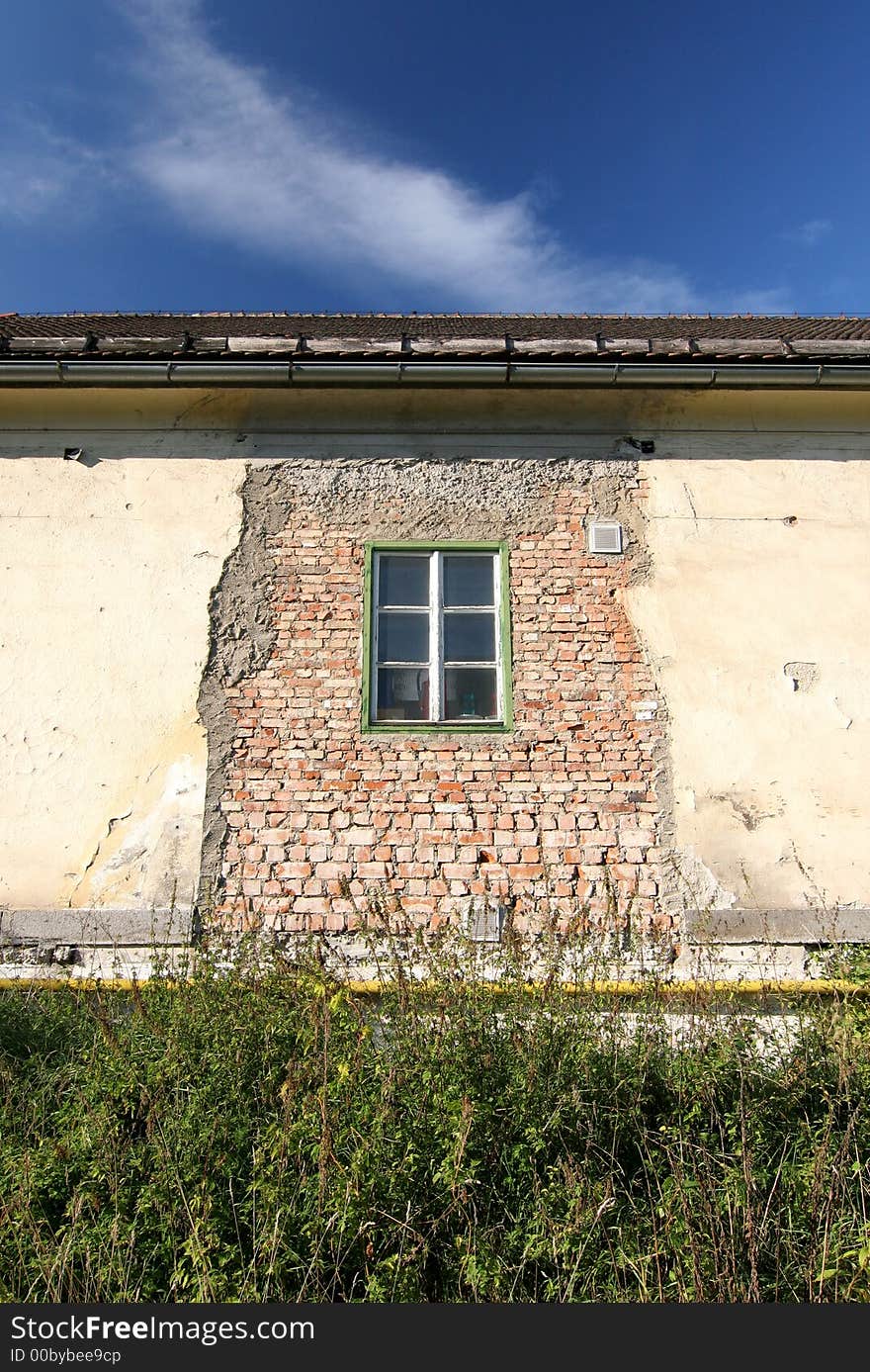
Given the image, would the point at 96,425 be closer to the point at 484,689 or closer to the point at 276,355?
the point at 276,355

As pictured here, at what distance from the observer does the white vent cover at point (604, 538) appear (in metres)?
6.02

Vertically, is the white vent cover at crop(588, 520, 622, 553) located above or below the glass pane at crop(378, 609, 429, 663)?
above

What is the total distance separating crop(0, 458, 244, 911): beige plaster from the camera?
5430 mm

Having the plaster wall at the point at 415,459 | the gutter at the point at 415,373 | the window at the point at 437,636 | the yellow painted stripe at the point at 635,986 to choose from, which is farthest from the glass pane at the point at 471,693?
the gutter at the point at 415,373

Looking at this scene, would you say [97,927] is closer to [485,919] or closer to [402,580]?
[485,919]

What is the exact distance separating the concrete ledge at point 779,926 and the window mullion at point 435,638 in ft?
6.62

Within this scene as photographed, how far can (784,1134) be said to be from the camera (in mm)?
3387

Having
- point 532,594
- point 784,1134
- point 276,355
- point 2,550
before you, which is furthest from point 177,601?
point 784,1134

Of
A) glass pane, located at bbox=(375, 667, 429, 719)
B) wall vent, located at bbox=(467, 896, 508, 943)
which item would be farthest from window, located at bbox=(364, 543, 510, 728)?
wall vent, located at bbox=(467, 896, 508, 943)

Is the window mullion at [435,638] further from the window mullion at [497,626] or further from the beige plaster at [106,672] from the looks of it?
the beige plaster at [106,672]

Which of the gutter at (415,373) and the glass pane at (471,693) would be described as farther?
the gutter at (415,373)

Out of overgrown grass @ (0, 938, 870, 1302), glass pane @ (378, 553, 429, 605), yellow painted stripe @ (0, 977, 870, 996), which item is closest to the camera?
overgrown grass @ (0, 938, 870, 1302)

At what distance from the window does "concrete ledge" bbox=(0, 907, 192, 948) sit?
1709 mm

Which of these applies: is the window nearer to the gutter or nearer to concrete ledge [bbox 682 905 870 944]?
the gutter
